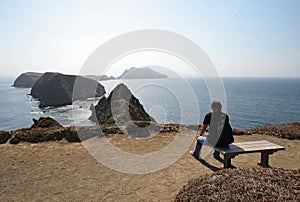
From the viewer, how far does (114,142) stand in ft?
30.6

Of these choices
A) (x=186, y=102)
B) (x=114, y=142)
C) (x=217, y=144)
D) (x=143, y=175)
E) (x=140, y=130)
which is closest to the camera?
(x=143, y=175)

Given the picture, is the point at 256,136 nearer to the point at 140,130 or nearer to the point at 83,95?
the point at 140,130

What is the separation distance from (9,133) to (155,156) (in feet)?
20.1

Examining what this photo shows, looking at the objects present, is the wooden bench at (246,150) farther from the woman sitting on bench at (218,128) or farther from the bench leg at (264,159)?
the woman sitting on bench at (218,128)

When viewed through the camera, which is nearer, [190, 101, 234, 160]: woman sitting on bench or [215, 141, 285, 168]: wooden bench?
[215, 141, 285, 168]: wooden bench

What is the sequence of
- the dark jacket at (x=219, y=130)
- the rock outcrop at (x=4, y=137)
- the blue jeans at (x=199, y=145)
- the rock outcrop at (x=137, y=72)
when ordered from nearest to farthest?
the dark jacket at (x=219, y=130) → the blue jeans at (x=199, y=145) → the rock outcrop at (x=4, y=137) → the rock outcrop at (x=137, y=72)

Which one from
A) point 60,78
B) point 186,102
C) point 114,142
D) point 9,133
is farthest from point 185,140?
point 60,78

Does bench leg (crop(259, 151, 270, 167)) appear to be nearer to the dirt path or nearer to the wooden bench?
the wooden bench

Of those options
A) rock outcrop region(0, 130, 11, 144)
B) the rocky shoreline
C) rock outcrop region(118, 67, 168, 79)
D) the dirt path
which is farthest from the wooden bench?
rock outcrop region(0, 130, 11, 144)

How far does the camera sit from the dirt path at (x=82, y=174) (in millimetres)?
5184

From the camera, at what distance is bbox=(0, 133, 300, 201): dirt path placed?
518 cm

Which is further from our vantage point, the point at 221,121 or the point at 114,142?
the point at 114,142

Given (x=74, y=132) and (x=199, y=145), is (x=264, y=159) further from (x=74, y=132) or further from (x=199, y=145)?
(x=74, y=132)

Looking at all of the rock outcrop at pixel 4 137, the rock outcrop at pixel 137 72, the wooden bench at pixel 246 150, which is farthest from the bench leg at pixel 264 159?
the rock outcrop at pixel 4 137
